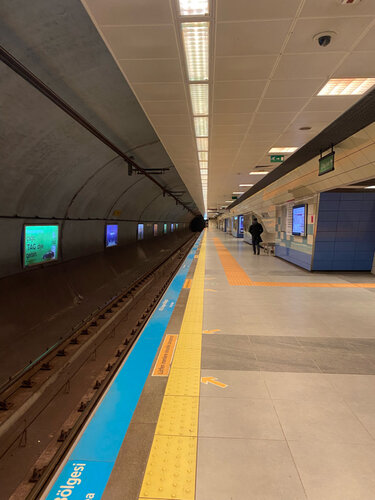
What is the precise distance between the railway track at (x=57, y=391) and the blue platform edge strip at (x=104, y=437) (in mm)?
227

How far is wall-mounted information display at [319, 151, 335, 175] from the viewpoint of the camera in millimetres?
7355

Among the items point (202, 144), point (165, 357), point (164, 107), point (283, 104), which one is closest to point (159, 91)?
point (164, 107)

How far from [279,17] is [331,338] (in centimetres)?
401

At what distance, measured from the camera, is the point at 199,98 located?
4.81m

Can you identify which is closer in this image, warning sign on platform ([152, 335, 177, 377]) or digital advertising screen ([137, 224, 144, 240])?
warning sign on platform ([152, 335, 177, 377])

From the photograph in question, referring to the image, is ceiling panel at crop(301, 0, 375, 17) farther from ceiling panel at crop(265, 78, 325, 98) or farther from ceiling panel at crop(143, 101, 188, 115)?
ceiling panel at crop(143, 101, 188, 115)

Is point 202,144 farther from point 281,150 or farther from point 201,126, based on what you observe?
point 281,150

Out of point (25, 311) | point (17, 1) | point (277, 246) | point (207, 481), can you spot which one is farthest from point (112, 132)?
point (277, 246)

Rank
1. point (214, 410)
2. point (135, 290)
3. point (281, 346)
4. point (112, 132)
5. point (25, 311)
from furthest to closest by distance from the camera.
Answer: point (135, 290) → point (112, 132) → point (25, 311) → point (281, 346) → point (214, 410)

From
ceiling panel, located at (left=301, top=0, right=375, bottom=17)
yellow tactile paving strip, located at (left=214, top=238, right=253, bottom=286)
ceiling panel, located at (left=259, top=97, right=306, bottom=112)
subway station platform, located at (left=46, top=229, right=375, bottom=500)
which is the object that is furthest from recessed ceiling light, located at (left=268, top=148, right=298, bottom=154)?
ceiling panel, located at (left=301, top=0, right=375, bottom=17)

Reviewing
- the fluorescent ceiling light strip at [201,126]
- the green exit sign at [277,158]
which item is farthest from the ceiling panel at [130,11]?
the green exit sign at [277,158]

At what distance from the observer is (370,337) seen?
444cm

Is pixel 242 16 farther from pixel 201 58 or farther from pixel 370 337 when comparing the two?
pixel 370 337

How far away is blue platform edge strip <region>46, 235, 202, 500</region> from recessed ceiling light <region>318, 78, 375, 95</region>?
435cm
